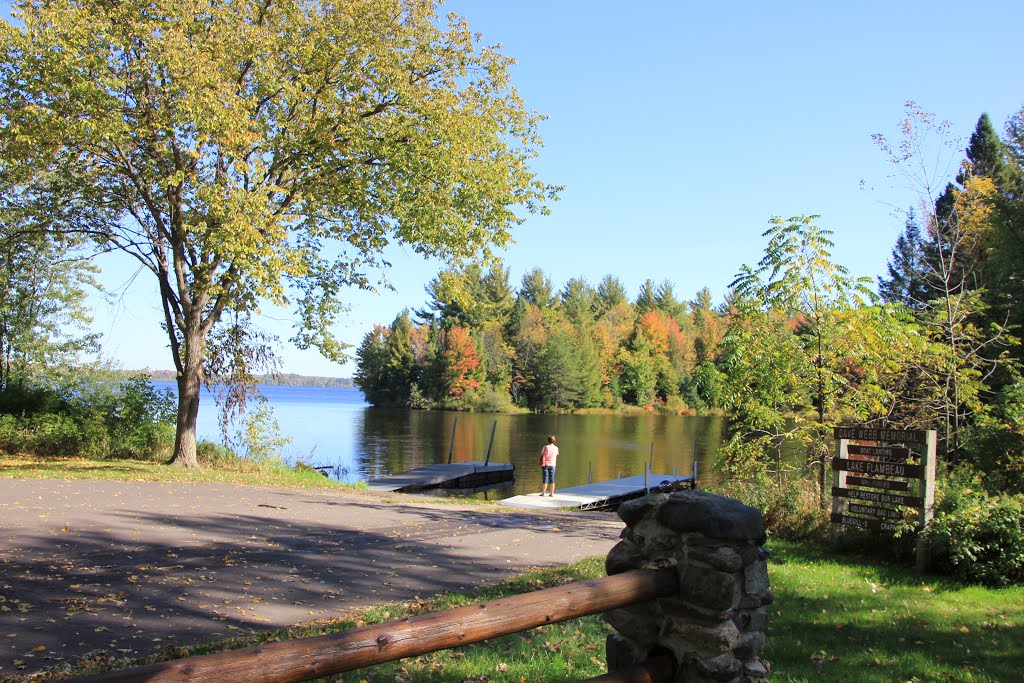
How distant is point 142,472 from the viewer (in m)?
15.7

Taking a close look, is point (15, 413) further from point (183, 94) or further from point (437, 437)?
point (437, 437)

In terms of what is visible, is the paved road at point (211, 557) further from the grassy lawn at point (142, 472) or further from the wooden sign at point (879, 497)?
the wooden sign at point (879, 497)

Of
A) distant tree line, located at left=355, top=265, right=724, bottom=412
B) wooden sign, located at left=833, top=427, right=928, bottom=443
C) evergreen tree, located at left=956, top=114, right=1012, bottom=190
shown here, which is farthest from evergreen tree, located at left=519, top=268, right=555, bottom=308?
wooden sign, located at left=833, top=427, right=928, bottom=443

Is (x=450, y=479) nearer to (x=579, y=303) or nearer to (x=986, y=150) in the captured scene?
(x=986, y=150)

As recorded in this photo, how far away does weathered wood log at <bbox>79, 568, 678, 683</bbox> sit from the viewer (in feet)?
7.78

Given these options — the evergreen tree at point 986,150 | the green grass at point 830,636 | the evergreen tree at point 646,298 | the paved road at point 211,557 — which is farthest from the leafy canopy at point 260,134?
the evergreen tree at point 646,298

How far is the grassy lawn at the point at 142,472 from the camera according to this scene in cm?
1471

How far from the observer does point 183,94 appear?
1511 centimetres

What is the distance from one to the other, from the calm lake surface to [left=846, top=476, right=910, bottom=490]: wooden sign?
15829mm

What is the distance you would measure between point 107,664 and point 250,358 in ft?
51.7

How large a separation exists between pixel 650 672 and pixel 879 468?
693 centimetres

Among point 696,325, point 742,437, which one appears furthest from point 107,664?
point 696,325

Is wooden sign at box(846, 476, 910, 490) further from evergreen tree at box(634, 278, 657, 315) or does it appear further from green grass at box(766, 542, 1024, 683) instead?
evergreen tree at box(634, 278, 657, 315)

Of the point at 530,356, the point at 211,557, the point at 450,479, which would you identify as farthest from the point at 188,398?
the point at 530,356
